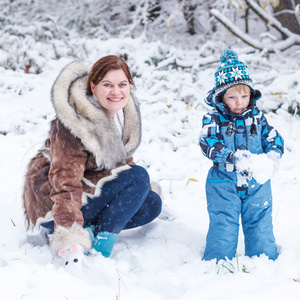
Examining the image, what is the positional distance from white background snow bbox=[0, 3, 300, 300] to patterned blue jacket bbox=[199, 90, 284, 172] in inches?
24.8

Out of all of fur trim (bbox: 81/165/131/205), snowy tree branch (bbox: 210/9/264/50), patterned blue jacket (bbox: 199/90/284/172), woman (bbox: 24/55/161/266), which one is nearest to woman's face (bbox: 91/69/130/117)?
woman (bbox: 24/55/161/266)

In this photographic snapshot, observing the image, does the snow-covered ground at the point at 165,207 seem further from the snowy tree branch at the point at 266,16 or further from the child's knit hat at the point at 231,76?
the child's knit hat at the point at 231,76

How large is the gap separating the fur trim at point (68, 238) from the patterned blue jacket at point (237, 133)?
85 cm

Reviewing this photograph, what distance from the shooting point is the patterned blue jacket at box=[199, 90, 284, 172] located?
7.59 ft

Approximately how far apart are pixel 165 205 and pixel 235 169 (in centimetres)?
86

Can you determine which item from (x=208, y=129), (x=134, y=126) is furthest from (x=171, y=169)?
(x=208, y=129)

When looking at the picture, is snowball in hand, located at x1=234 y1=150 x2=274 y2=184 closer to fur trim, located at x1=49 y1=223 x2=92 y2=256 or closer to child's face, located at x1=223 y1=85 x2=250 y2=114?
child's face, located at x1=223 y1=85 x2=250 y2=114

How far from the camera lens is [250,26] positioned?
29.6 feet

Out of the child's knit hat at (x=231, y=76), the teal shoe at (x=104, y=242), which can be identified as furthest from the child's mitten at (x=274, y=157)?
the teal shoe at (x=104, y=242)

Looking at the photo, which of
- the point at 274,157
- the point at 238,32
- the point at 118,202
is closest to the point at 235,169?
the point at 274,157

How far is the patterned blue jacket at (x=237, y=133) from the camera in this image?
2312 millimetres

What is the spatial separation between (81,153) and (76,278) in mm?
695

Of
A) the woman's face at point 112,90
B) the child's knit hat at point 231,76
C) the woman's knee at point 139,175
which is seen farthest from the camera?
the woman's knee at point 139,175

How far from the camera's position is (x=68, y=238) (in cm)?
215
